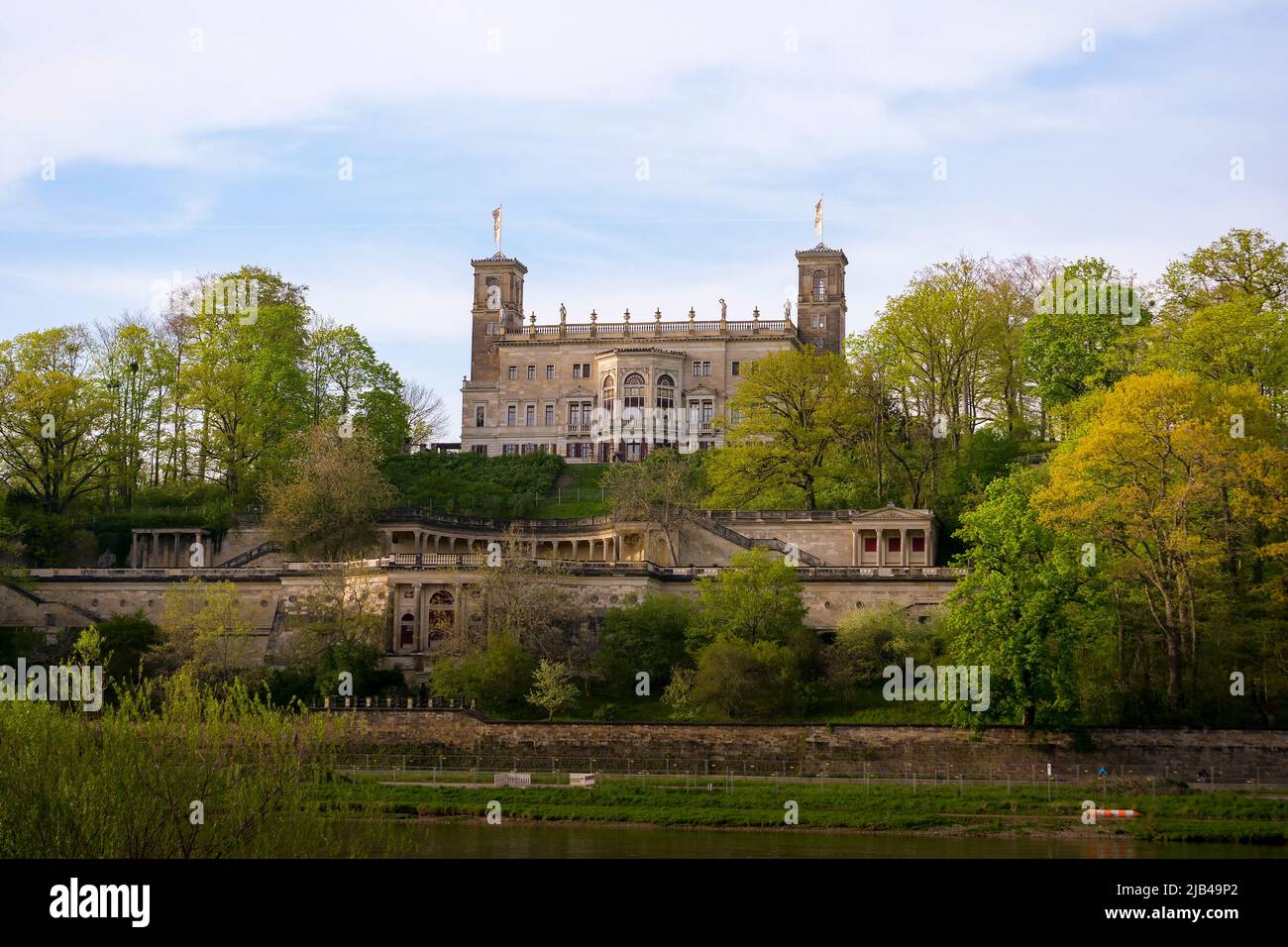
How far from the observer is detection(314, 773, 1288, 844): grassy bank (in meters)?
45.8

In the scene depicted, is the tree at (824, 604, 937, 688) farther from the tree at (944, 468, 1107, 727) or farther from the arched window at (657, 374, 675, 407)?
Answer: the arched window at (657, 374, 675, 407)

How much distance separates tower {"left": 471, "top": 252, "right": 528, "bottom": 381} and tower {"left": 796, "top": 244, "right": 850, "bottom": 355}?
18.8m

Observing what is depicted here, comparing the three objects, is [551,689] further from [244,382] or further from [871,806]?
[244,382]

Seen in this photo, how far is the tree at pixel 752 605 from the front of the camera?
2459 inches

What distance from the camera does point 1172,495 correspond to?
55406 mm

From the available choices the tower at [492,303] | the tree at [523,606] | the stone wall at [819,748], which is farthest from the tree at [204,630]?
the tower at [492,303]

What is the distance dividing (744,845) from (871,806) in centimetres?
613

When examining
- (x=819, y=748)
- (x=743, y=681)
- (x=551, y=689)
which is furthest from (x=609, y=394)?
(x=819, y=748)

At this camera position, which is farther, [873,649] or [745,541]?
[745,541]

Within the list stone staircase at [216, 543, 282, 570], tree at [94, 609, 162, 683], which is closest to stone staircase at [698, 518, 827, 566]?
stone staircase at [216, 543, 282, 570]

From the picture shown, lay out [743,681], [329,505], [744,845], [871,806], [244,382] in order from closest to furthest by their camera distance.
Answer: [744,845] → [871,806] → [743,681] → [329,505] → [244,382]

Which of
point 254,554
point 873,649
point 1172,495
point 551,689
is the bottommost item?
point 551,689

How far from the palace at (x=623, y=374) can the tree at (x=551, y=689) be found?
128 ft
